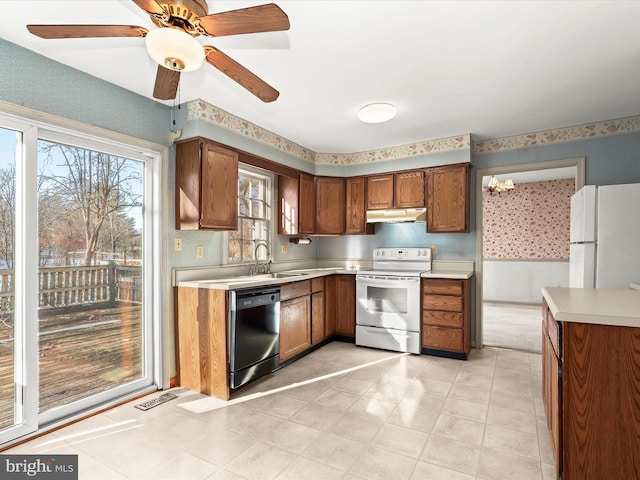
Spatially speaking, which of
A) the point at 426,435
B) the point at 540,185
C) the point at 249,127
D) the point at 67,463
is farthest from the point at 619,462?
the point at 540,185

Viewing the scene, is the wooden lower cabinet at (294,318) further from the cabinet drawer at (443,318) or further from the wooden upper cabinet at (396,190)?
the wooden upper cabinet at (396,190)

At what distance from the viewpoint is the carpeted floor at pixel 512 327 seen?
4.33 metres

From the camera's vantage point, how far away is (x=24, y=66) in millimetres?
2193

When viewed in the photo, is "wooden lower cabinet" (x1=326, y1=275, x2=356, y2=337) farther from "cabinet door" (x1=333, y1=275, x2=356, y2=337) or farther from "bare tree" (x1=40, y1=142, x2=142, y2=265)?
"bare tree" (x1=40, y1=142, x2=142, y2=265)

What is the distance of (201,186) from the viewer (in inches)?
116

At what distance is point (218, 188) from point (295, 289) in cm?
132

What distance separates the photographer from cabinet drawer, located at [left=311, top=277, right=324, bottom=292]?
401 cm

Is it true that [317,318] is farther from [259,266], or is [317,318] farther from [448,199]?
[448,199]

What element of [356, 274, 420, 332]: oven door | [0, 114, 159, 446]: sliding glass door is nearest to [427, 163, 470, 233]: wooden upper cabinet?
[356, 274, 420, 332]: oven door

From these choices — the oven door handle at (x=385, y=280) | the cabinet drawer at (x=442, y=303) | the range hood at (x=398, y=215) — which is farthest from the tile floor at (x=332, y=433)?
the range hood at (x=398, y=215)

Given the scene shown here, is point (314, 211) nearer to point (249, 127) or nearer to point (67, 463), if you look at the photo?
point (249, 127)

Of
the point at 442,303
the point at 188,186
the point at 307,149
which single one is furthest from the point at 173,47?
the point at 442,303

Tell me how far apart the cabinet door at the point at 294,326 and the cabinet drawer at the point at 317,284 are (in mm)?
164

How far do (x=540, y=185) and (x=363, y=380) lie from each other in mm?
5875
